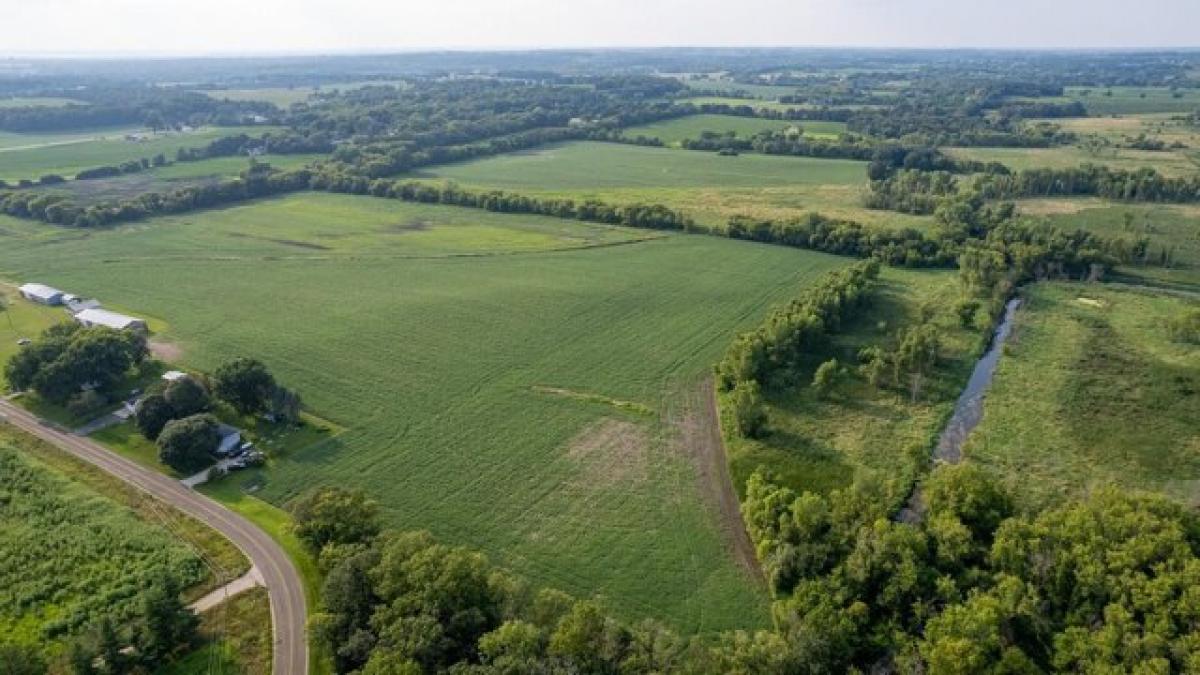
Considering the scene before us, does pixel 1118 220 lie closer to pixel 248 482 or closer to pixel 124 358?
pixel 248 482

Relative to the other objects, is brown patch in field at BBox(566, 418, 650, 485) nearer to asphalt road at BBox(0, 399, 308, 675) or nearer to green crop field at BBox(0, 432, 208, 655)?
asphalt road at BBox(0, 399, 308, 675)

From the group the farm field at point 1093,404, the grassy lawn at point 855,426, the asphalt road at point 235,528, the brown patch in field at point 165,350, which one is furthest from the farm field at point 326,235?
the farm field at point 1093,404

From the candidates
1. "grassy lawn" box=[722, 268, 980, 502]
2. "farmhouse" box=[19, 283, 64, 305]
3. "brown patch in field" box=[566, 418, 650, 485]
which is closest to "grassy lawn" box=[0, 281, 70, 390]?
"farmhouse" box=[19, 283, 64, 305]

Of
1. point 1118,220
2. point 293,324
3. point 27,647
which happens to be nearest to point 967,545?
point 27,647

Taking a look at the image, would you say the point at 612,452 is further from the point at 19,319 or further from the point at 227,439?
the point at 19,319

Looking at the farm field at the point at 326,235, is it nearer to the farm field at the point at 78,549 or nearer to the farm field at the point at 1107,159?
the farm field at the point at 78,549
